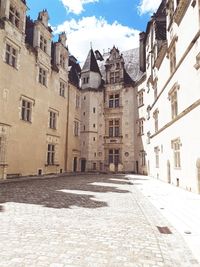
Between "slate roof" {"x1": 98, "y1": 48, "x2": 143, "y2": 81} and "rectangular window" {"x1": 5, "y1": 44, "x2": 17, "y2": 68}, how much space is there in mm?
16057

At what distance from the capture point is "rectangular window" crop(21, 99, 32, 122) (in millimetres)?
19344

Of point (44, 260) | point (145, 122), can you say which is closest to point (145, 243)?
point (44, 260)

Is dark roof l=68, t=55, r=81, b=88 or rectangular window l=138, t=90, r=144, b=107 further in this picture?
dark roof l=68, t=55, r=81, b=88

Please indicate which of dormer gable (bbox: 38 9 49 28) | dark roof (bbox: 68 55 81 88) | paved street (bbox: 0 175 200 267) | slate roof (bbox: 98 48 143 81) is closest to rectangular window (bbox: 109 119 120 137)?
slate roof (bbox: 98 48 143 81)

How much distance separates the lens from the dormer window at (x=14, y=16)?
18.1 meters

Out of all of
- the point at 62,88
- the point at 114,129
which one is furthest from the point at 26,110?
the point at 114,129

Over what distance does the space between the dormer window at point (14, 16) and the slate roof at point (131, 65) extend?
15.6 m

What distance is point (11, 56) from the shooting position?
1792cm

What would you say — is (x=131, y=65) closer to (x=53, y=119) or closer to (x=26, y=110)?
(x=53, y=119)

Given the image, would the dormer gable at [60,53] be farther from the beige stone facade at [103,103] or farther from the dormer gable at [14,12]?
the dormer gable at [14,12]

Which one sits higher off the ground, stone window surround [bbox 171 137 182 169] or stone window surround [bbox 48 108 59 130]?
stone window surround [bbox 48 108 59 130]

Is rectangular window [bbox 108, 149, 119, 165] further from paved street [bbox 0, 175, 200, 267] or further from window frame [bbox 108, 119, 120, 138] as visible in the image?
paved street [bbox 0, 175, 200, 267]

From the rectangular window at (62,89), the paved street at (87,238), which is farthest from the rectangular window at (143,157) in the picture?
the paved street at (87,238)

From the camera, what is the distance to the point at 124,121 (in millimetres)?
29969
